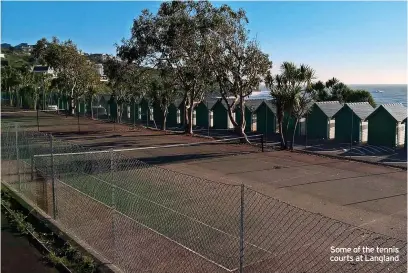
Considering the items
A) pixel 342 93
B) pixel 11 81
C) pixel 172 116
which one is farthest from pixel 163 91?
pixel 11 81

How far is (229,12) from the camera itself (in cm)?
2603

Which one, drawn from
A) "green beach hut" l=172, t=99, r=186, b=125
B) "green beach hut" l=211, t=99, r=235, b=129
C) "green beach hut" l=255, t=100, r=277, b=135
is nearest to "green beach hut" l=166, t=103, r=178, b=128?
"green beach hut" l=172, t=99, r=186, b=125

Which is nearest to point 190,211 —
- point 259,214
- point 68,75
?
point 259,214

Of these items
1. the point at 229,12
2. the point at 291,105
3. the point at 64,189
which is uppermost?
the point at 229,12

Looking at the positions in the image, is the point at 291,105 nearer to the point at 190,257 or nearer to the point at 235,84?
the point at 235,84

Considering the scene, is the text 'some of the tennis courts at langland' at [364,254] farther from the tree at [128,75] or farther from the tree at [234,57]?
the tree at [128,75]

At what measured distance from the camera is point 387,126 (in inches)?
1046

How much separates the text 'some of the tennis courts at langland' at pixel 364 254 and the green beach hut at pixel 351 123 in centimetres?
1982

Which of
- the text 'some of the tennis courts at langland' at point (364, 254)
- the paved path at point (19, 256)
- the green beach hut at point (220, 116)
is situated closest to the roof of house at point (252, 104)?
the green beach hut at point (220, 116)

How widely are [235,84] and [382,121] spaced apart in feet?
30.6

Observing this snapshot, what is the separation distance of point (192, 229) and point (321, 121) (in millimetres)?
22352

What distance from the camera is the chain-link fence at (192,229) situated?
7.43 meters

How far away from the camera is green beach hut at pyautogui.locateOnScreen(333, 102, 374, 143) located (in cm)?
2798

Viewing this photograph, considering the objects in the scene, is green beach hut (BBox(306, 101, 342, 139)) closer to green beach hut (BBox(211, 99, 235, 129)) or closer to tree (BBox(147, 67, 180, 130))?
green beach hut (BBox(211, 99, 235, 129))
